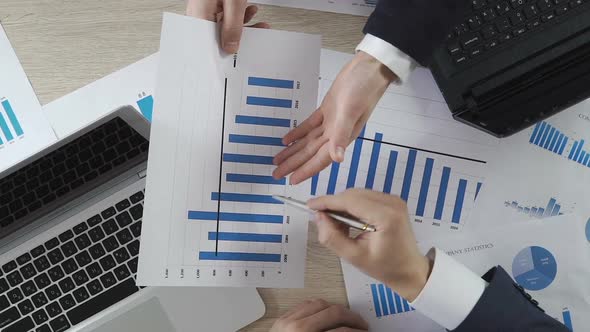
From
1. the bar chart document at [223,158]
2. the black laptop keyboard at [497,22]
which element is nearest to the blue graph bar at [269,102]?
the bar chart document at [223,158]

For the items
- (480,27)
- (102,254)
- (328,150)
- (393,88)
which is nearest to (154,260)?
(102,254)

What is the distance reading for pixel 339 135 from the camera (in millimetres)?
688

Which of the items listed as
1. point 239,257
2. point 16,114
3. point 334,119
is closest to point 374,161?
point 334,119

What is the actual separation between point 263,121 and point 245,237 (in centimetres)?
14

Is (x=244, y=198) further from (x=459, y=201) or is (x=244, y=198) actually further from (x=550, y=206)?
(x=550, y=206)

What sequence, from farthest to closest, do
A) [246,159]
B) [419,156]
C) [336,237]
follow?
[419,156] < [246,159] < [336,237]

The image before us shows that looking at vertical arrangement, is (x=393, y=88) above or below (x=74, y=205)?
above

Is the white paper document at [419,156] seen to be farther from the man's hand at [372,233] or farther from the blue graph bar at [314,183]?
the man's hand at [372,233]

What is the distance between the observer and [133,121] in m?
0.70

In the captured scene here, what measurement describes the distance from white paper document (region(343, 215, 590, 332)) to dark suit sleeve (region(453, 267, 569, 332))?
9 cm

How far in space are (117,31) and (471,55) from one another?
462mm

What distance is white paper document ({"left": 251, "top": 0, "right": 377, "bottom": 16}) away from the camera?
0.80 meters

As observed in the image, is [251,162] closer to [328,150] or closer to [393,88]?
[328,150]

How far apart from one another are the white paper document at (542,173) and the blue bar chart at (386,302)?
6.0 inches
